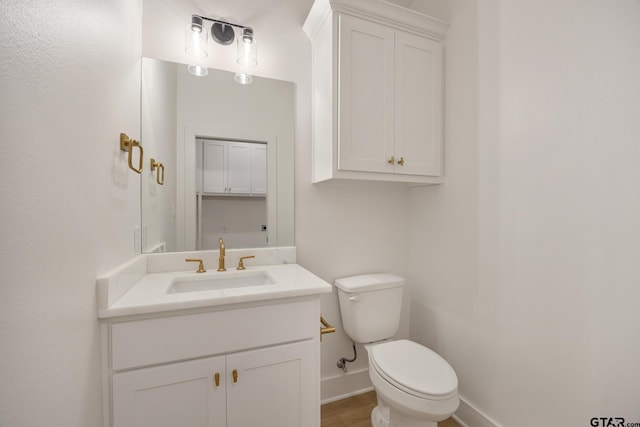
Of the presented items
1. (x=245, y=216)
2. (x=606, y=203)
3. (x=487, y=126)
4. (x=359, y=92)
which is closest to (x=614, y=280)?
(x=606, y=203)

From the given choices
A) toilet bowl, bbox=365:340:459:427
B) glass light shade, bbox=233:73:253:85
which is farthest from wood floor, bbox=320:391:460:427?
glass light shade, bbox=233:73:253:85

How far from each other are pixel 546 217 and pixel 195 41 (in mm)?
1941

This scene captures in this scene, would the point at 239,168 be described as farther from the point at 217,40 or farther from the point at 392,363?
the point at 392,363

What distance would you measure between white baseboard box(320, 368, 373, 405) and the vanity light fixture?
6.67ft

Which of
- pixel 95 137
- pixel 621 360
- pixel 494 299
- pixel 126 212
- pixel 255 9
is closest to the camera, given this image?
pixel 95 137

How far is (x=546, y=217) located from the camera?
3.78 feet

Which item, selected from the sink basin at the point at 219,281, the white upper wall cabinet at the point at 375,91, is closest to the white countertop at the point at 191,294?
the sink basin at the point at 219,281

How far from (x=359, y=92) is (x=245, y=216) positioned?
97 centimetres

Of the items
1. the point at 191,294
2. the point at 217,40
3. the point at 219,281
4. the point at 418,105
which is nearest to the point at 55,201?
the point at 191,294

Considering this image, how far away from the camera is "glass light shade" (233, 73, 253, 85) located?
1513 millimetres

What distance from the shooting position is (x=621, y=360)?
0.94m

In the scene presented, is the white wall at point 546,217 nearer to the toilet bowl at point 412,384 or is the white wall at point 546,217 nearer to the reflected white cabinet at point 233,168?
the toilet bowl at point 412,384

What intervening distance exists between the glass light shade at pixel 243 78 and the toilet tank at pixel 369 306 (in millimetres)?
1337

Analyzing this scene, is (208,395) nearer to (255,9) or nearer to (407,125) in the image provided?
(407,125)
